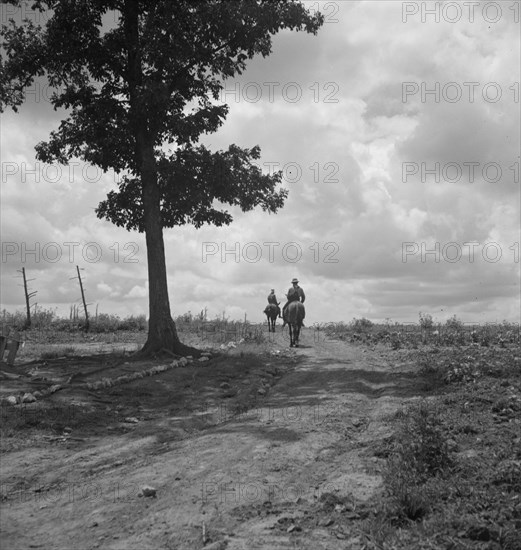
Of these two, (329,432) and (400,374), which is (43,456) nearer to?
(329,432)

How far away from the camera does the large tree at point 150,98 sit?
20.0 metres

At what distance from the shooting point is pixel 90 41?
69.1 feet

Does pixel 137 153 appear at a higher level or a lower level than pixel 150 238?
higher

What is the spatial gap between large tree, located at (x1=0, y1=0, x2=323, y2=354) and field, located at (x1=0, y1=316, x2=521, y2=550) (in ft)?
25.0

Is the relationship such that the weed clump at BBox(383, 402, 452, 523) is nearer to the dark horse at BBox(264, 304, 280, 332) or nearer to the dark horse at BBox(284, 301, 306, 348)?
the dark horse at BBox(284, 301, 306, 348)

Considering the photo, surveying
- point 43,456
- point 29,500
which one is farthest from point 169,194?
point 29,500

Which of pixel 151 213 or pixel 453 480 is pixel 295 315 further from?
pixel 453 480

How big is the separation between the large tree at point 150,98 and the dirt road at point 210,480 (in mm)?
10158

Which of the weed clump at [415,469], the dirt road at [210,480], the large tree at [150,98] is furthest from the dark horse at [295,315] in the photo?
the weed clump at [415,469]

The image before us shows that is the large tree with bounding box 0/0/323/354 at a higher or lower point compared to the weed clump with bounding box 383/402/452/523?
higher

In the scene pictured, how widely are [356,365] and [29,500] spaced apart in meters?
11.8

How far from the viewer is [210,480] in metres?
6.56

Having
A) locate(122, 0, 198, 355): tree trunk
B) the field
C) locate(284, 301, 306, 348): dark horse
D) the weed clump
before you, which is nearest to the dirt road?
the field

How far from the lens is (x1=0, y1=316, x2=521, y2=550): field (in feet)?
17.5
